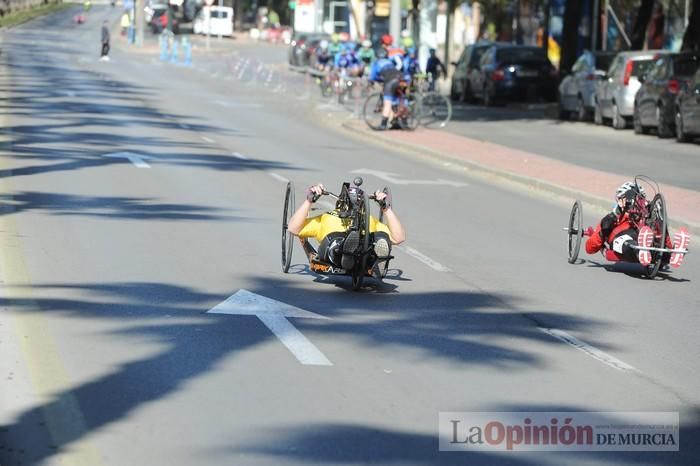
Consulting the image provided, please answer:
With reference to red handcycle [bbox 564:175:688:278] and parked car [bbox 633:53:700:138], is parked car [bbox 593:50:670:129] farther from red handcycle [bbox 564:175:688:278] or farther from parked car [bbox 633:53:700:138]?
red handcycle [bbox 564:175:688:278]

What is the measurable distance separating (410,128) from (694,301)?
21454 millimetres

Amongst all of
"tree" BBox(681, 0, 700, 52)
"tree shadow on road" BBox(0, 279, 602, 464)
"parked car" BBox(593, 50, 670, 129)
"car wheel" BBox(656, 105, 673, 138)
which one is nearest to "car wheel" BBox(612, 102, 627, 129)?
"parked car" BBox(593, 50, 670, 129)

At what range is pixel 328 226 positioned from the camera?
1170 cm

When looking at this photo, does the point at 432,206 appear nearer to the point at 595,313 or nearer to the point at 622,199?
the point at 622,199

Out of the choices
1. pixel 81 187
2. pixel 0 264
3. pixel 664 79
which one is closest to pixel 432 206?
pixel 81 187

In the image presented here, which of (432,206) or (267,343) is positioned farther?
(432,206)

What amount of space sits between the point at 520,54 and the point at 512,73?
79 cm

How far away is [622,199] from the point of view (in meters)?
12.8

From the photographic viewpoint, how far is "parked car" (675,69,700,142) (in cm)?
2902

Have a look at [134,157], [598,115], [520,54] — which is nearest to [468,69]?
[520,54]

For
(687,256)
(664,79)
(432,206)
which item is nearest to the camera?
(687,256)

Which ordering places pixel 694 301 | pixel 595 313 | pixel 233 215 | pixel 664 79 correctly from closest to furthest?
pixel 595 313, pixel 694 301, pixel 233 215, pixel 664 79

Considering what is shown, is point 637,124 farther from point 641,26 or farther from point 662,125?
point 641,26

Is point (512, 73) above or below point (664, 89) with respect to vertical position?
below
